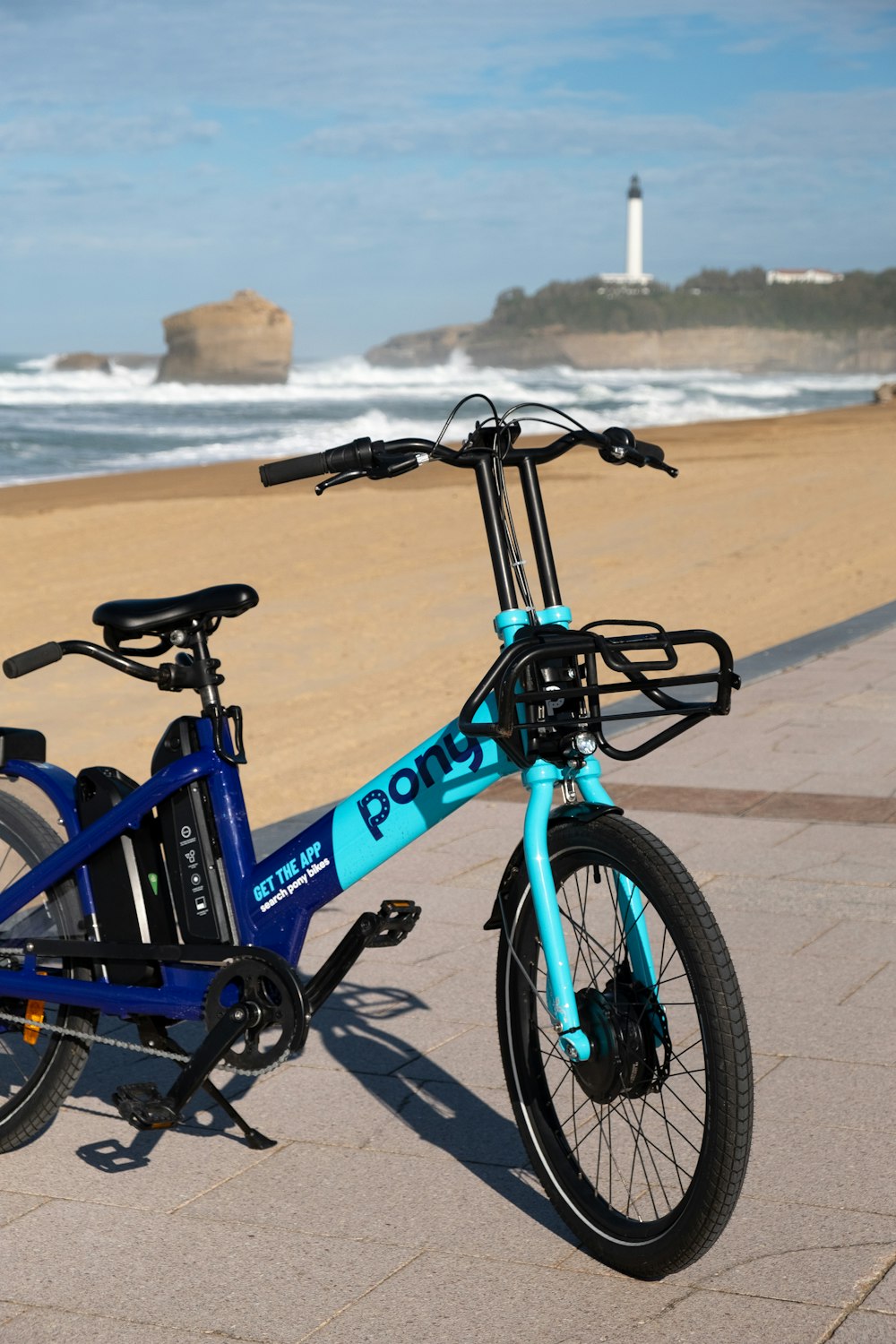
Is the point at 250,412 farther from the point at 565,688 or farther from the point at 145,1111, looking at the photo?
the point at 565,688

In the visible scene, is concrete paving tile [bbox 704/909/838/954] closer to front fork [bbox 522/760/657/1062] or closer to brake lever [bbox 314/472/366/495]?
front fork [bbox 522/760/657/1062]

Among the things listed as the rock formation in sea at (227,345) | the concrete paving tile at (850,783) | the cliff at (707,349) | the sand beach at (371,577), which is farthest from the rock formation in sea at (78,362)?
the concrete paving tile at (850,783)

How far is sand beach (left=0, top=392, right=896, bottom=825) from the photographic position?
838 centimetres

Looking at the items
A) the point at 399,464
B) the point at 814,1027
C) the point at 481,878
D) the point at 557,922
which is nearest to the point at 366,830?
the point at 557,922

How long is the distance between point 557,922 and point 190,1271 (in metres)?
0.89

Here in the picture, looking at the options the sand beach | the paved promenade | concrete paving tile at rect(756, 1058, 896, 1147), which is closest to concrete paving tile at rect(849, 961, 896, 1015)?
the paved promenade

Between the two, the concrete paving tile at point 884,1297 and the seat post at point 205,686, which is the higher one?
the seat post at point 205,686

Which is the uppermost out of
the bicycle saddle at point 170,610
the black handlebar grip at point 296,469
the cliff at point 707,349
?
the black handlebar grip at point 296,469

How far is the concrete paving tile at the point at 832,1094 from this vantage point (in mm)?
3432

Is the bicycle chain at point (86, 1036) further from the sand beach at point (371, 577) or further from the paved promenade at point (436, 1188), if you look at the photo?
the sand beach at point (371, 577)

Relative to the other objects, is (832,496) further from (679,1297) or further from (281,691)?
(679,1297)

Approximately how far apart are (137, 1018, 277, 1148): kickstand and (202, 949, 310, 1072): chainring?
0.44 ft

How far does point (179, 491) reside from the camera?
78.5 feet

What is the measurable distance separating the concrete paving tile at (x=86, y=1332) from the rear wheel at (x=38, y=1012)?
2.55ft
